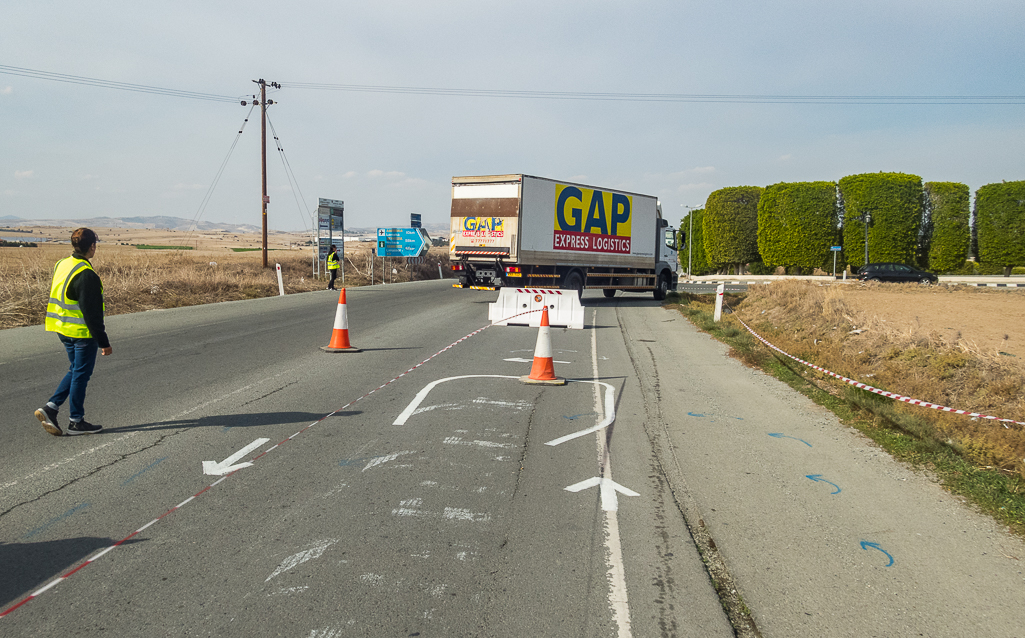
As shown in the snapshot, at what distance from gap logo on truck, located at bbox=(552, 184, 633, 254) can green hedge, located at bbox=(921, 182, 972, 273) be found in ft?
127

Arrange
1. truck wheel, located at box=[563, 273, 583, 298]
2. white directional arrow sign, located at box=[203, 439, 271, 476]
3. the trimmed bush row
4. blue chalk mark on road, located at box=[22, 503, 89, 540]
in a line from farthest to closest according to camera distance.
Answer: the trimmed bush row
truck wheel, located at box=[563, 273, 583, 298]
white directional arrow sign, located at box=[203, 439, 271, 476]
blue chalk mark on road, located at box=[22, 503, 89, 540]

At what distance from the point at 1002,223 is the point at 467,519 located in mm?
58775

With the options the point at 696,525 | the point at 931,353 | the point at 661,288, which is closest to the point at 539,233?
the point at 661,288

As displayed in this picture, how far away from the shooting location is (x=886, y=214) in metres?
52.9

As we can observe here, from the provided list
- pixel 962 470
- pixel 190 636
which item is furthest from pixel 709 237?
pixel 190 636

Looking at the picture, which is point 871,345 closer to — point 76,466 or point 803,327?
point 803,327

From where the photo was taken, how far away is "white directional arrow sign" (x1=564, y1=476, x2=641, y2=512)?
191 inches

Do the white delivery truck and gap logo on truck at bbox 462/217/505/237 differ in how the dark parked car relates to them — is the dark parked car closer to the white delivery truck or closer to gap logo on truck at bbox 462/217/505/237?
the white delivery truck

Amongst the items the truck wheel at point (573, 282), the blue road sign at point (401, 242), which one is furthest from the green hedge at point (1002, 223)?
the truck wheel at point (573, 282)

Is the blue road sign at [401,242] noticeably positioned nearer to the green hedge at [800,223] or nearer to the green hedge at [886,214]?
the green hedge at [800,223]

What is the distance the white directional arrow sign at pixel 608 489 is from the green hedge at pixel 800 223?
56.0 metres

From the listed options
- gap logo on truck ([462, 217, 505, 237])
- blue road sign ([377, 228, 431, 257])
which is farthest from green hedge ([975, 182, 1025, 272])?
gap logo on truck ([462, 217, 505, 237])

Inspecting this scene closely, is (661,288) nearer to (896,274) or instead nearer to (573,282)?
(573,282)

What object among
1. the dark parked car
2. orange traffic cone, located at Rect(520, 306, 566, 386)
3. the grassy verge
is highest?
the dark parked car
